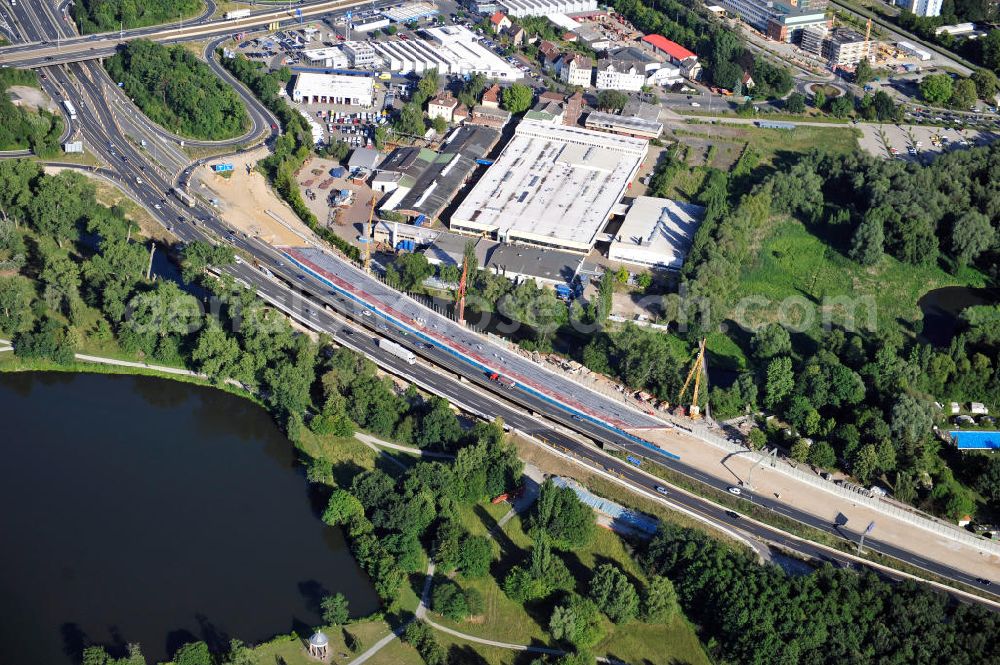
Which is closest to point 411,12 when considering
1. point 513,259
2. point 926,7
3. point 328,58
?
point 328,58

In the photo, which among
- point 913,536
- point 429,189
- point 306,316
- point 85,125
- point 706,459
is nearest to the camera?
point 913,536

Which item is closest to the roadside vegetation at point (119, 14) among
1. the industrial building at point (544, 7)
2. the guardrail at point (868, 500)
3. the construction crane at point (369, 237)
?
the industrial building at point (544, 7)

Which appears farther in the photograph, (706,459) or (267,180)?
(267,180)

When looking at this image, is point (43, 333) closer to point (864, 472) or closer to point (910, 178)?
point (864, 472)

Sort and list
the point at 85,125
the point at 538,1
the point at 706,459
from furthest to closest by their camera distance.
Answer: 1. the point at 538,1
2. the point at 85,125
3. the point at 706,459

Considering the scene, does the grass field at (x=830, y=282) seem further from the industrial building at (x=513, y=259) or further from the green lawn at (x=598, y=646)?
the green lawn at (x=598, y=646)

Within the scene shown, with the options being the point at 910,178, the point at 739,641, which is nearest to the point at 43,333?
the point at 739,641

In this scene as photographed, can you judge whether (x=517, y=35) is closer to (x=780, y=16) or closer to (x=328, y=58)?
(x=328, y=58)

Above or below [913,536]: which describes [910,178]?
above

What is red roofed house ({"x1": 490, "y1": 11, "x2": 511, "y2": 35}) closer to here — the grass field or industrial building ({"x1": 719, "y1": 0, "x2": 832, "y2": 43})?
industrial building ({"x1": 719, "y1": 0, "x2": 832, "y2": 43})
